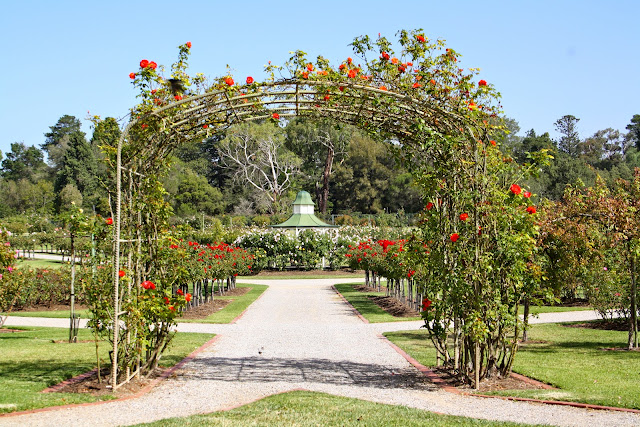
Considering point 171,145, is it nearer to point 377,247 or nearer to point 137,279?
point 137,279

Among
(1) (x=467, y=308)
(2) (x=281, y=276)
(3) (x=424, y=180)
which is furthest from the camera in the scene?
(2) (x=281, y=276)

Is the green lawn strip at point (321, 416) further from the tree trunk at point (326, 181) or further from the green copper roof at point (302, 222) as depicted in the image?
the tree trunk at point (326, 181)

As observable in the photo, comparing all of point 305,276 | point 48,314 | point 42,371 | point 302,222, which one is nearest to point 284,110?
point 42,371

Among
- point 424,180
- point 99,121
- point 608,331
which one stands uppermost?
point 99,121

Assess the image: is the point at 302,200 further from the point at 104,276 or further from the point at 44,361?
the point at 104,276

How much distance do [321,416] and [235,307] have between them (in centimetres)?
1236

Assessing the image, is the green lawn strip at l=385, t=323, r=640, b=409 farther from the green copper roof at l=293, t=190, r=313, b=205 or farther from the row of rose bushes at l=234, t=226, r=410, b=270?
the green copper roof at l=293, t=190, r=313, b=205

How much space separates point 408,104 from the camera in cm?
771

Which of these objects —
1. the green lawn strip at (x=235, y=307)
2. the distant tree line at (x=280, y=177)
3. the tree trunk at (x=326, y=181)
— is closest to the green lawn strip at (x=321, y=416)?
the green lawn strip at (x=235, y=307)

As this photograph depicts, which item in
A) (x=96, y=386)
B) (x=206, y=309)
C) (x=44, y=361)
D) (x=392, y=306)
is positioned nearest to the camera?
(x=96, y=386)

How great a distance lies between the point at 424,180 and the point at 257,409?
145 inches

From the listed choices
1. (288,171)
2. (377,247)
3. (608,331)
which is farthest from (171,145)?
(288,171)

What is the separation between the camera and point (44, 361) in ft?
30.3

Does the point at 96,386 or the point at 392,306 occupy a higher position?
the point at 96,386
